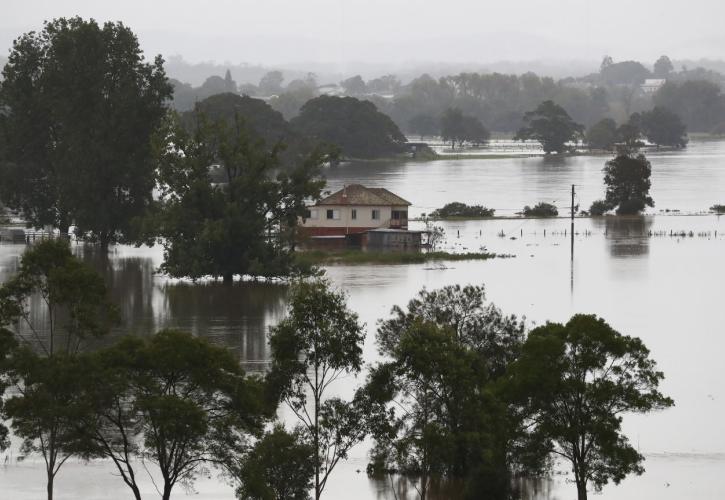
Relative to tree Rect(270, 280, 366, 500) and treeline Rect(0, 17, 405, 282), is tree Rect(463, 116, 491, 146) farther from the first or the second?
tree Rect(270, 280, 366, 500)

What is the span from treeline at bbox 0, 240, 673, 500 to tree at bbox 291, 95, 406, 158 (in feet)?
324

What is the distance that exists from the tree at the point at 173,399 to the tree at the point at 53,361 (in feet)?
0.93

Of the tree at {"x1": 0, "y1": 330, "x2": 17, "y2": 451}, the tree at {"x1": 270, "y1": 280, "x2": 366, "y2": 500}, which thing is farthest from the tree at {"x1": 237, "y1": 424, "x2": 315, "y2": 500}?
the tree at {"x1": 0, "y1": 330, "x2": 17, "y2": 451}

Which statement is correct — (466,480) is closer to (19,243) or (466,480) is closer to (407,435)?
(407,435)

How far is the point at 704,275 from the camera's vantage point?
49344 mm

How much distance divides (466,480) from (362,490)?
2.91 m

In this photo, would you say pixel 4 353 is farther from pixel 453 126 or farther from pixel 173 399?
pixel 453 126

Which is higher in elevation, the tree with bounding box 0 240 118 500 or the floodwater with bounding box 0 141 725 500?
the tree with bounding box 0 240 118 500

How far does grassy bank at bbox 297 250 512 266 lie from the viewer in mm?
53094

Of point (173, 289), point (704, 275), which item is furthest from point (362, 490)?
point (704, 275)

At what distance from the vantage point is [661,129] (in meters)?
152

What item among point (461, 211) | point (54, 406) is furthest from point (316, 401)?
point (461, 211)

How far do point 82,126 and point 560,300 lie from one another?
20413 mm

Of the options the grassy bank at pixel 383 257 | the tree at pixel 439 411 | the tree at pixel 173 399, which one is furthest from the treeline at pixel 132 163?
the tree at pixel 173 399
